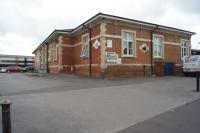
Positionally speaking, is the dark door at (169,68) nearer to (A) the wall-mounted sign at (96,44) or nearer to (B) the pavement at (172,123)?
(A) the wall-mounted sign at (96,44)


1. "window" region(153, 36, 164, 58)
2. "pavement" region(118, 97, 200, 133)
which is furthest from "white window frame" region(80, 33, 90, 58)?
"pavement" region(118, 97, 200, 133)

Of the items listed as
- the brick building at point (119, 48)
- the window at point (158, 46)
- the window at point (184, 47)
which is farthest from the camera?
the window at point (184, 47)

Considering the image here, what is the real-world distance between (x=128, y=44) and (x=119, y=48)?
150 cm

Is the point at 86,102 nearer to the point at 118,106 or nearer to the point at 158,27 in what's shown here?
the point at 118,106

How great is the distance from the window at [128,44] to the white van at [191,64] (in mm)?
Result: 5496

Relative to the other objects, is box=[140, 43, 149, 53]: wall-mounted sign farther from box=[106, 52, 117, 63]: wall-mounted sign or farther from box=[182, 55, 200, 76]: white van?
box=[182, 55, 200, 76]: white van

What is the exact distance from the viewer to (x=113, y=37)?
1975 centimetres

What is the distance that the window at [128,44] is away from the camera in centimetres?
2080

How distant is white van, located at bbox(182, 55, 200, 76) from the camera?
20984 millimetres

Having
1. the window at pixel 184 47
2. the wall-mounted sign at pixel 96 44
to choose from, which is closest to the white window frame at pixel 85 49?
the wall-mounted sign at pixel 96 44

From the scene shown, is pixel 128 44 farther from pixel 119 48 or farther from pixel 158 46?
pixel 158 46

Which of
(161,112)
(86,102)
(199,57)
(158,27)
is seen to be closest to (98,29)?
(158,27)

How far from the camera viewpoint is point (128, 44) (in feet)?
69.3

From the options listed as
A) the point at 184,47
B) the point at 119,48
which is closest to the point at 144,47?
the point at 119,48
